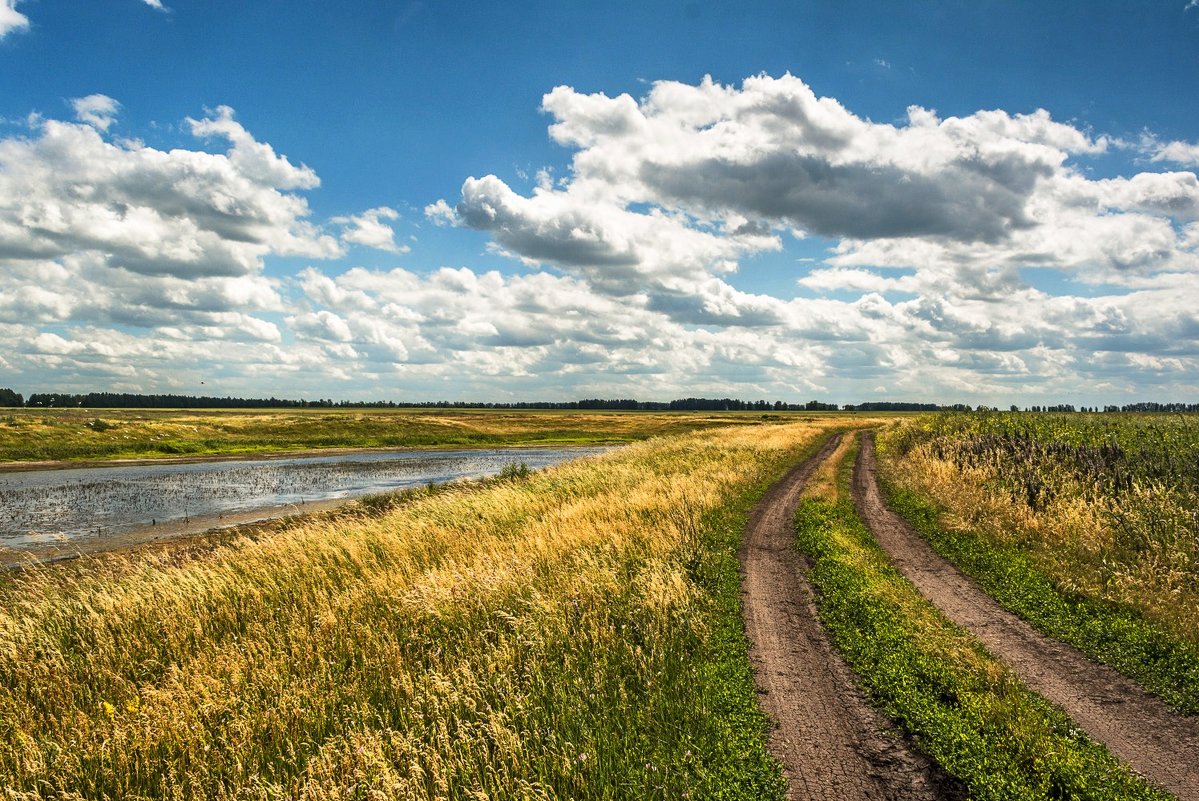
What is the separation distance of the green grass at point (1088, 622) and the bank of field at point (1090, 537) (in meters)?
0.02

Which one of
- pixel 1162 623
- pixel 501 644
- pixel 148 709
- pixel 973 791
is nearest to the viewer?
pixel 973 791

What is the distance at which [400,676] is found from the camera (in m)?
8.32

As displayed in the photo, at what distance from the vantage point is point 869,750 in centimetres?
641

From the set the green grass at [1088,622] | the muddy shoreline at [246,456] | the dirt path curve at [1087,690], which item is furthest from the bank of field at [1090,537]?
the muddy shoreline at [246,456]

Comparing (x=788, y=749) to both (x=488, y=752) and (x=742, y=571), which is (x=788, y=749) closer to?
(x=488, y=752)

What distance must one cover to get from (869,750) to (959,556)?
9.95 m

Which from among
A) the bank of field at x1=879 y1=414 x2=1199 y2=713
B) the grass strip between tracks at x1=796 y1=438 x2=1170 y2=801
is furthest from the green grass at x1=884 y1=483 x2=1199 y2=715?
the grass strip between tracks at x1=796 y1=438 x2=1170 y2=801

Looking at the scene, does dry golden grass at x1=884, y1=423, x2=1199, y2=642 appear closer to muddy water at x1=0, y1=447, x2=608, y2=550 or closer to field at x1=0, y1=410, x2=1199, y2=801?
field at x1=0, y1=410, x2=1199, y2=801

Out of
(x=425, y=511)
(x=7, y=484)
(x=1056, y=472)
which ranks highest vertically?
(x=1056, y=472)

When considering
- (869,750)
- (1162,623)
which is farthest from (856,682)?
(1162,623)

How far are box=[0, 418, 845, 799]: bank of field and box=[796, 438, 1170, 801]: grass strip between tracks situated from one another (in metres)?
1.78

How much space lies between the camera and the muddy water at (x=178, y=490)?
26.7 metres

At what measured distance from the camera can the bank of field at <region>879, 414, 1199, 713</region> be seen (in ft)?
30.3

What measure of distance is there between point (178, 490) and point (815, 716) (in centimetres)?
4238
